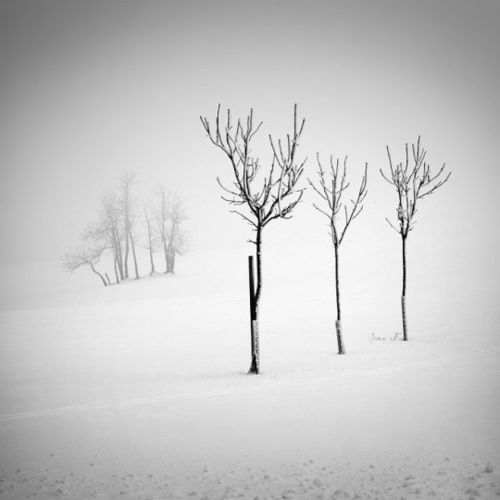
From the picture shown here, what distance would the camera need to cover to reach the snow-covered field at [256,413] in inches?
164

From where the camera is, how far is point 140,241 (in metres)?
48.5

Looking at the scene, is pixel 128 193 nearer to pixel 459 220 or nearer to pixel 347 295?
pixel 347 295

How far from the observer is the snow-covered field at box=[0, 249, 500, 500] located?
416cm

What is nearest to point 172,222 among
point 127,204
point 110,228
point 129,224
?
point 129,224

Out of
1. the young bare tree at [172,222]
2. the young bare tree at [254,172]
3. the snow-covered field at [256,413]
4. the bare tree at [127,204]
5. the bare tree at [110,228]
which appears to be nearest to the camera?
the snow-covered field at [256,413]

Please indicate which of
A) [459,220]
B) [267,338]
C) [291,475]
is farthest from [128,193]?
[459,220]

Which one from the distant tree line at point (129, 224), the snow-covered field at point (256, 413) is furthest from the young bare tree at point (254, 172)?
the distant tree line at point (129, 224)

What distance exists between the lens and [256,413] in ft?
20.8

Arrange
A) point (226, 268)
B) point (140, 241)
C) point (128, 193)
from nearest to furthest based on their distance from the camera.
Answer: point (128, 193)
point (226, 268)
point (140, 241)

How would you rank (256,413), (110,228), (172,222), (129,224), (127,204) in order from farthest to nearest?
(172,222), (127,204), (129,224), (110,228), (256,413)

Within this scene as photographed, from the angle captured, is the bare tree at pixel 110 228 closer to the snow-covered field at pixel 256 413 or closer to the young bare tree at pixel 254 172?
the snow-covered field at pixel 256 413

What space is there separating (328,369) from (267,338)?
19.0 feet

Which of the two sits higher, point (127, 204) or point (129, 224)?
point (127, 204)

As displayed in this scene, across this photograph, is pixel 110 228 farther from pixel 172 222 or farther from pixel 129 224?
pixel 172 222
